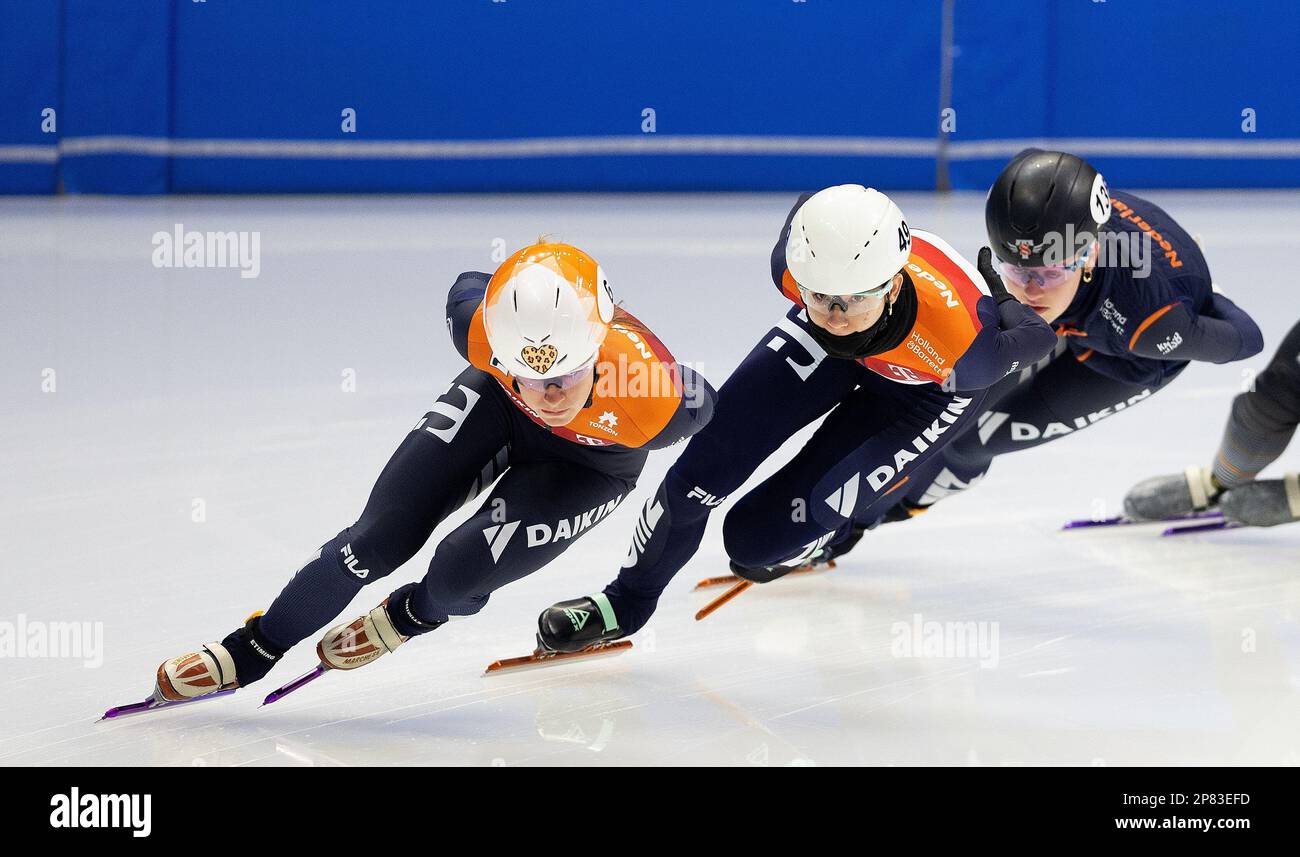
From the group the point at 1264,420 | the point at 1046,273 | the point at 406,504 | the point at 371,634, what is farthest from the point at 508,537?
the point at 1264,420

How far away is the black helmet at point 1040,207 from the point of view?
4223 mm

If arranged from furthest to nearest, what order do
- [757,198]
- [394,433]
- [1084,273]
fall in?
[757,198] → [394,433] → [1084,273]

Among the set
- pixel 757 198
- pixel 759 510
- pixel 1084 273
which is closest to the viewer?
pixel 759 510

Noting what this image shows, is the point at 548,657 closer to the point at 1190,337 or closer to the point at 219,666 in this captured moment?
the point at 219,666

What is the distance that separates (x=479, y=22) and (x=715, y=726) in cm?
1031

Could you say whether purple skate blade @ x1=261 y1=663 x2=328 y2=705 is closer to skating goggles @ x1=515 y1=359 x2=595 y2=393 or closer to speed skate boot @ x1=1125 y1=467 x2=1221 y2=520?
skating goggles @ x1=515 y1=359 x2=595 y2=393

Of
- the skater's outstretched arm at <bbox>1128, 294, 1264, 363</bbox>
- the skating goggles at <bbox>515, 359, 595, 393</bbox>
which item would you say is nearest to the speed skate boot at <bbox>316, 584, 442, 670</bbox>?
the skating goggles at <bbox>515, 359, 595, 393</bbox>

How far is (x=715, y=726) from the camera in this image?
3.62 meters

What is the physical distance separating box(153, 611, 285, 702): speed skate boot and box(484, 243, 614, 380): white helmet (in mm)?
893

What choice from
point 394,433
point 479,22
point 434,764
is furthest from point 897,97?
point 434,764

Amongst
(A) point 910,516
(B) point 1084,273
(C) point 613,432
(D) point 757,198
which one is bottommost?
(A) point 910,516

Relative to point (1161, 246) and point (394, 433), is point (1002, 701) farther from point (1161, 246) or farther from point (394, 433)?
point (394, 433)

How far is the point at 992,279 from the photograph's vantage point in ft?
14.0

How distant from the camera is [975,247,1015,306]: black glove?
4125mm
